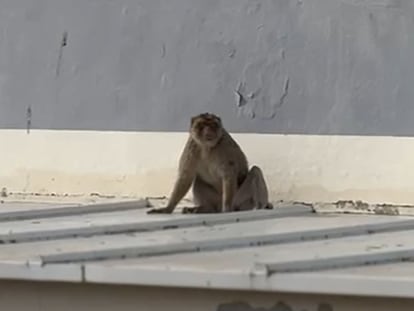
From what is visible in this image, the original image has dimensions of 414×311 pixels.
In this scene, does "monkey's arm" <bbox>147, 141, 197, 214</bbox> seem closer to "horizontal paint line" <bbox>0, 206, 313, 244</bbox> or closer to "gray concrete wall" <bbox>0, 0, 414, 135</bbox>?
"gray concrete wall" <bbox>0, 0, 414, 135</bbox>

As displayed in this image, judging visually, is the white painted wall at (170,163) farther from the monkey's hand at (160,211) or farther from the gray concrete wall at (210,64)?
the monkey's hand at (160,211)

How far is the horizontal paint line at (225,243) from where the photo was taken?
3.24 metres

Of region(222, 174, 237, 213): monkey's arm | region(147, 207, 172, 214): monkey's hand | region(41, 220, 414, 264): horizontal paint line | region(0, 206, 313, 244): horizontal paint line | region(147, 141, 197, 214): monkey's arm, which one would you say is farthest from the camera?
region(222, 174, 237, 213): monkey's arm

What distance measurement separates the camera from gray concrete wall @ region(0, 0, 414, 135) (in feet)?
14.4

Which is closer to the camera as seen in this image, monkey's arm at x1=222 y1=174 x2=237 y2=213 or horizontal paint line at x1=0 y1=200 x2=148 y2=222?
horizontal paint line at x1=0 y1=200 x2=148 y2=222

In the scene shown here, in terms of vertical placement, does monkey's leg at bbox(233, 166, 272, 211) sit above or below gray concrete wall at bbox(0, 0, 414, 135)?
below

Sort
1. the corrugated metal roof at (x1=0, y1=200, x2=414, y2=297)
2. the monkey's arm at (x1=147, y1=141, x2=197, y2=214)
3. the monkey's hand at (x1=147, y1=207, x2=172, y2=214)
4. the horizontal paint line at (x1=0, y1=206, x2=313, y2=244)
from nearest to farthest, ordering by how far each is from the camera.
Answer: the corrugated metal roof at (x1=0, y1=200, x2=414, y2=297) < the horizontal paint line at (x1=0, y1=206, x2=313, y2=244) < the monkey's hand at (x1=147, y1=207, x2=172, y2=214) < the monkey's arm at (x1=147, y1=141, x2=197, y2=214)

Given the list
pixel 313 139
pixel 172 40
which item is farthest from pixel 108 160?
pixel 313 139

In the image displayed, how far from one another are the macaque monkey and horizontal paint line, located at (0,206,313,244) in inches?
7.1

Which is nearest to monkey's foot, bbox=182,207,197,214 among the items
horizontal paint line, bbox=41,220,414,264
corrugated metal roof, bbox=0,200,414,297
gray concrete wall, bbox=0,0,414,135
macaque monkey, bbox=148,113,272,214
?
macaque monkey, bbox=148,113,272,214

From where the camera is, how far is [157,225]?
3.90 m

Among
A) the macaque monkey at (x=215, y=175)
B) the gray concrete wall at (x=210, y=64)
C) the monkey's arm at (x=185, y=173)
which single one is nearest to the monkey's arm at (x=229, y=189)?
the macaque monkey at (x=215, y=175)

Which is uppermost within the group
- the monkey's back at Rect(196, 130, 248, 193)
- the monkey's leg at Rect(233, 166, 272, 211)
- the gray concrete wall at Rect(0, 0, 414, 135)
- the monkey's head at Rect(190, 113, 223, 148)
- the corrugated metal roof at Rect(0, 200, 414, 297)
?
the gray concrete wall at Rect(0, 0, 414, 135)

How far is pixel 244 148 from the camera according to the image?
466 cm
